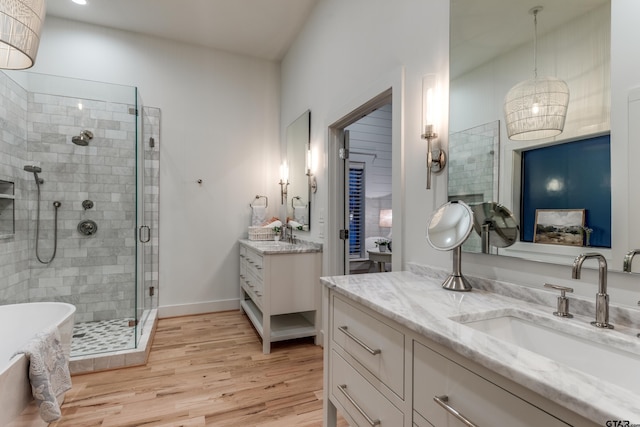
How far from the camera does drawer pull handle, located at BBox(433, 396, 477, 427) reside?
0.79m

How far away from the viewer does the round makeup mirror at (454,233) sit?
1326 millimetres

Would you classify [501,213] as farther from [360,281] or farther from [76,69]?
[76,69]

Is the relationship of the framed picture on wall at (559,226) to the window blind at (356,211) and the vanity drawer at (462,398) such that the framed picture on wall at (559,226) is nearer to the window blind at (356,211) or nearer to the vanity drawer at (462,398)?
the vanity drawer at (462,398)

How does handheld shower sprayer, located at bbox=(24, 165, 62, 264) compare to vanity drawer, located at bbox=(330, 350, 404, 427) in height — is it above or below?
above

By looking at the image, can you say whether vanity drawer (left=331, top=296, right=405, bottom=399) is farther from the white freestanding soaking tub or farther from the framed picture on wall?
the white freestanding soaking tub

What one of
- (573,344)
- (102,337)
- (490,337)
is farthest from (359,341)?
(102,337)

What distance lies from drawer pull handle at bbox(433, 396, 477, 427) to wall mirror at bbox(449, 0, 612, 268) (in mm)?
647

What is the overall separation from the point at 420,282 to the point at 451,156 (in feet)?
2.13

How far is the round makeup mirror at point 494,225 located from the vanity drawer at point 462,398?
2.09ft

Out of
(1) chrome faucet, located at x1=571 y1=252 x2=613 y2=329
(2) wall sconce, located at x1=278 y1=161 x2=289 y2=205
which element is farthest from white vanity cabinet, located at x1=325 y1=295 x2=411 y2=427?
(2) wall sconce, located at x1=278 y1=161 x2=289 y2=205

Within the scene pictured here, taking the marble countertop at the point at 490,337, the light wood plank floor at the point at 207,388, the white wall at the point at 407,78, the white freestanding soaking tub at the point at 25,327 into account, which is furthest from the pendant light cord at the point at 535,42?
the white freestanding soaking tub at the point at 25,327

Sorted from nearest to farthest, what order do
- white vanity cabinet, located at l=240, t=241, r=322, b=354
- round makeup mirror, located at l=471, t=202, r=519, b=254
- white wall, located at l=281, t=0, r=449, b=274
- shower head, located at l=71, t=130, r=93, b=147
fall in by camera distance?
round makeup mirror, located at l=471, t=202, r=519, b=254
white wall, located at l=281, t=0, r=449, b=274
white vanity cabinet, located at l=240, t=241, r=322, b=354
shower head, located at l=71, t=130, r=93, b=147

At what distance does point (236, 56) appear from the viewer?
4.10 m

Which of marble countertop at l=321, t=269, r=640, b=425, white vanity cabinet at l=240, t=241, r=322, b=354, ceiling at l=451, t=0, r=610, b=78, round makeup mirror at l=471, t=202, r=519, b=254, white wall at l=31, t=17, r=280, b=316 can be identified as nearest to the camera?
marble countertop at l=321, t=269, r=640, b=425
